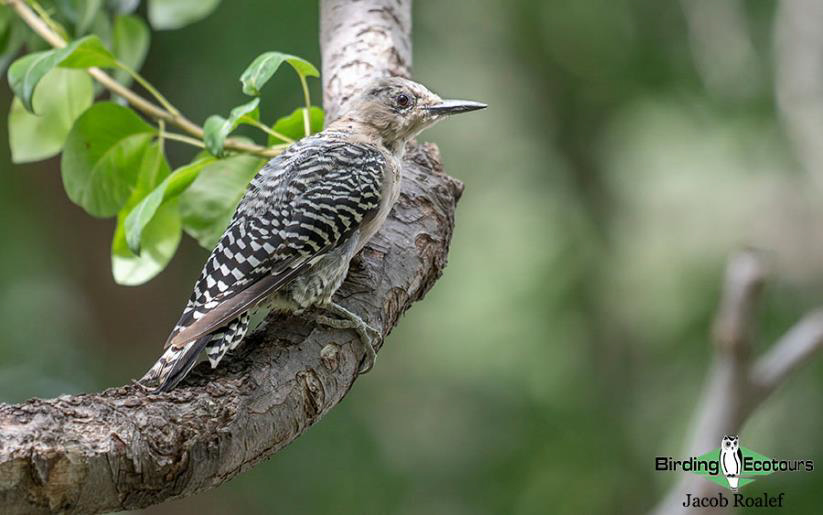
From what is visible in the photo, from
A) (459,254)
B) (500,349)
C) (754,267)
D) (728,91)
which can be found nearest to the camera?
(754,267)

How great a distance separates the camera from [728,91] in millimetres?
6973

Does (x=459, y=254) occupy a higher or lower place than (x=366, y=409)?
higher

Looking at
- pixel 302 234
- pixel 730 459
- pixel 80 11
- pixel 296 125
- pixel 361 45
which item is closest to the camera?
pixel 302 234

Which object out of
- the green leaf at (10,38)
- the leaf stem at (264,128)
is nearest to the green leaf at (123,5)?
the green leaf at (10,38)

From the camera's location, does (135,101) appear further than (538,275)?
No

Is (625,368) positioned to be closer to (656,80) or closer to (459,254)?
(459,254)

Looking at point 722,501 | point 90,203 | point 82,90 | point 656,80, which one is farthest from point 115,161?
point 656,80

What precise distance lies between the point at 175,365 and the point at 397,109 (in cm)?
154

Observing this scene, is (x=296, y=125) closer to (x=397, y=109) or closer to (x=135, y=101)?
(x=397, y=109)

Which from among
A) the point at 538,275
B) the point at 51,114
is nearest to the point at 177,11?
the point at 51,114

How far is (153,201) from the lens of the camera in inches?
102

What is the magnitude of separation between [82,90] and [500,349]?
5133 millimetres

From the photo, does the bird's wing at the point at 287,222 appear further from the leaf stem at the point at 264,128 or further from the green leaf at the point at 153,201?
the green leaf at the point at 153,201

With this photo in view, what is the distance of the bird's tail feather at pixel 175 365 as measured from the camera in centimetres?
216
